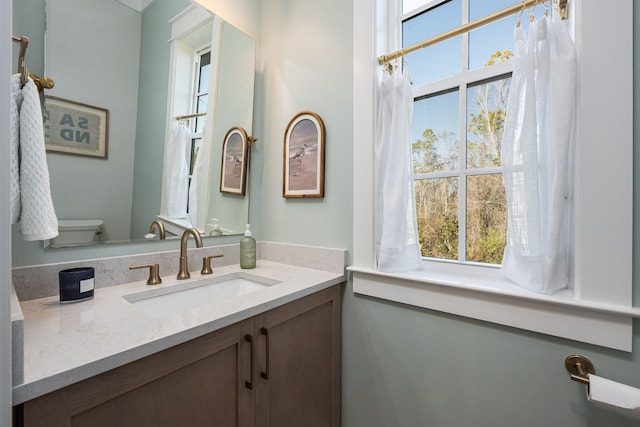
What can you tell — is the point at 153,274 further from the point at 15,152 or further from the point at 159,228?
the point at 15,152

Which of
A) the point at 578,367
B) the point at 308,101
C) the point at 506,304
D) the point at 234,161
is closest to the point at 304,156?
the point at 308,101

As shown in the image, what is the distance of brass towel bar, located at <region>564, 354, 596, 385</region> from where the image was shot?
2.57 ft

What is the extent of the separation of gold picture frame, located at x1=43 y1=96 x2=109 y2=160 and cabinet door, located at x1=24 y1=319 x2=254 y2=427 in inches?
31.8

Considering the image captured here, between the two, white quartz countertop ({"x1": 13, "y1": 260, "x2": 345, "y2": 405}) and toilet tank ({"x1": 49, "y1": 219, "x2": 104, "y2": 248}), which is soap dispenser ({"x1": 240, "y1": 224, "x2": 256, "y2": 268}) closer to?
white quartz countertop ({"x1": 13, "y1": 260, "x2": 345, "y2": 405})

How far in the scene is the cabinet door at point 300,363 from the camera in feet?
3.04

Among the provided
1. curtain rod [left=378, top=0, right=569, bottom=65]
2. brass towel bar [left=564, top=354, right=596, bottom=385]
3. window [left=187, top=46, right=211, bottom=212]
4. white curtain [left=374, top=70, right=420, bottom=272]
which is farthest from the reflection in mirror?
brass towel bar [left=564, top=354, right=596, bottom=385]

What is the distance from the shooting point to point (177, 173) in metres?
1.28

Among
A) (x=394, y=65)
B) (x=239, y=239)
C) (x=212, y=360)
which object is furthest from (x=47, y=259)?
(x=394, y=65)

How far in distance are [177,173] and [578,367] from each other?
5.33ft

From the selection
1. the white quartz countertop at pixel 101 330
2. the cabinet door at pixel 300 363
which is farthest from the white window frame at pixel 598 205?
the white quartz countertop at pixel 101 330

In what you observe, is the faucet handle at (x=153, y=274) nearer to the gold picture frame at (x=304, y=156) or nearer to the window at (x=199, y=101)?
the window at (x=199, y=101)

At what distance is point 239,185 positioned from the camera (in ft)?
5.15

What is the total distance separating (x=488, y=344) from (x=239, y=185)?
136 cm

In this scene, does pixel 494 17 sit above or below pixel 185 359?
above
